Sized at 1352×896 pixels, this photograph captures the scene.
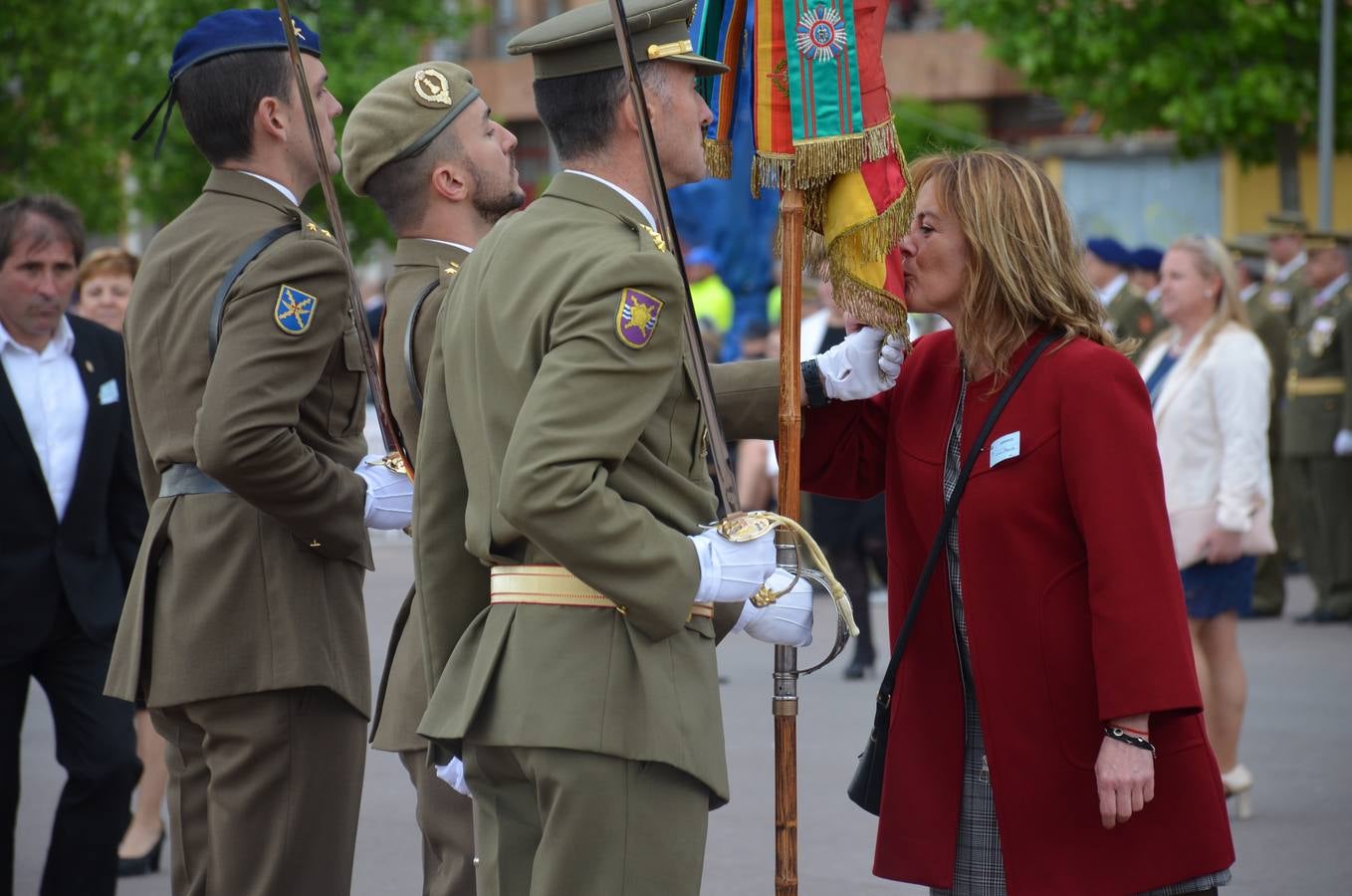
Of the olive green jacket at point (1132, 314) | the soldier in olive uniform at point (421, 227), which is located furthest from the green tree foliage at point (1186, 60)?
the soldier in olive uniform at point (421, 227)

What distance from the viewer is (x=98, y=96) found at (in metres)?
19.2

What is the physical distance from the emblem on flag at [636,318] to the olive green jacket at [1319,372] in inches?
383

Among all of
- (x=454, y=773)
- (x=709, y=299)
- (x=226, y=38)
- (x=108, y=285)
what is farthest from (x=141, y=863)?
(x=709, y=299)

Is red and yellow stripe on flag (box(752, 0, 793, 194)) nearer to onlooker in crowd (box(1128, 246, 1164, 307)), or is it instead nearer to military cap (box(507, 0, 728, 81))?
military cap (box(507, 0, 728, 81))

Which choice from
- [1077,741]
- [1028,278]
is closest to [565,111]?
[1028,278]

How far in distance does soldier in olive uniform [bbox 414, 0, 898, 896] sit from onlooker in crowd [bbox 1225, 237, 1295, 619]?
8.36m

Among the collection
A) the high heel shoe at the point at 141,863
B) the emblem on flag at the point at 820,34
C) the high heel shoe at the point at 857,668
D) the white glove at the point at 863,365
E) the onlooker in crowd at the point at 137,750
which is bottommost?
the high heel shoe at the point at 857,668

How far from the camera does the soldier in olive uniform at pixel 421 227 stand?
4031mm

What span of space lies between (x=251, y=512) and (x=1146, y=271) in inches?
437

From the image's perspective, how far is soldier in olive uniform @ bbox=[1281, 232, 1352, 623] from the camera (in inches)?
443

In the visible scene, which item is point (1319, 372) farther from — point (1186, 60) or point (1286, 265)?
point (1186, 60)

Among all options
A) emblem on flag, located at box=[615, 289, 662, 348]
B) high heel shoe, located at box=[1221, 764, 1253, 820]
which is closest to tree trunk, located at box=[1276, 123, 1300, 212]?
high heel shoe, located at box=[1221, 764, 1253, 820]

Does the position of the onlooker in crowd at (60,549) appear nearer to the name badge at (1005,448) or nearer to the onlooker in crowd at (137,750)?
the onlooker in crowd at (137,750)

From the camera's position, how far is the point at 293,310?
3.80 metres
